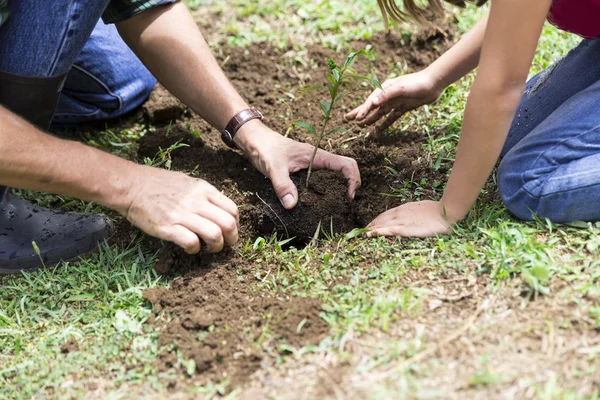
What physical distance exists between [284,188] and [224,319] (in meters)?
0.61

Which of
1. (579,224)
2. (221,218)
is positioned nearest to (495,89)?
(579,224)

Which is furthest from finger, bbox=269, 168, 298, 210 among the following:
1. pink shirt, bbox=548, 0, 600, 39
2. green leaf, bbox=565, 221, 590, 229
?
pink shirt, bbox=548, 0, 600, 39

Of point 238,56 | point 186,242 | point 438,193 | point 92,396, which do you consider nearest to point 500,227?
point 438,193

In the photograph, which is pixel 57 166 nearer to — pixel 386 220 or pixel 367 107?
pixel 386 220

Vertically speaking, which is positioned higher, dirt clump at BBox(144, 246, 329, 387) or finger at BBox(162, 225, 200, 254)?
finger at BBox(162, 225, 200, 254)

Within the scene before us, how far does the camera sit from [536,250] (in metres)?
2.03

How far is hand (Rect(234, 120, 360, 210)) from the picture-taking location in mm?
2422

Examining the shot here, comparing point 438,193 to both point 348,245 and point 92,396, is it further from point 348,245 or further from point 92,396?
point 92,396

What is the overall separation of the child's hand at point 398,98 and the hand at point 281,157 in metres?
0.41

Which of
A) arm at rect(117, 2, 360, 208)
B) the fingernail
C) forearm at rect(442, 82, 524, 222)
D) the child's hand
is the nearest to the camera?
forearm at rect(442, 82, 524, 222)

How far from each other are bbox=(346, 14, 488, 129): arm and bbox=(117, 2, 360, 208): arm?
427 millimetres

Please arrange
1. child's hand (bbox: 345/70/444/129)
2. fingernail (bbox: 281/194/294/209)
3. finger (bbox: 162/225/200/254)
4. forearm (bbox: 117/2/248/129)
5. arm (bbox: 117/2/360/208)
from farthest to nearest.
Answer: child's hand (bbox: 345/70/444/129)
forearm (bbox: 117/2/248/129)
arm (bbox: 117/2/360/208)
fingernail (bbox: 281/194/294/209)
finger (bbox: 162/225/200/254)

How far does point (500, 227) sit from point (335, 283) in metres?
0.63

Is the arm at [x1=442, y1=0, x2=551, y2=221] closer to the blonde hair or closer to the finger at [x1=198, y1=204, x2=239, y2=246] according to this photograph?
the blonde hair
